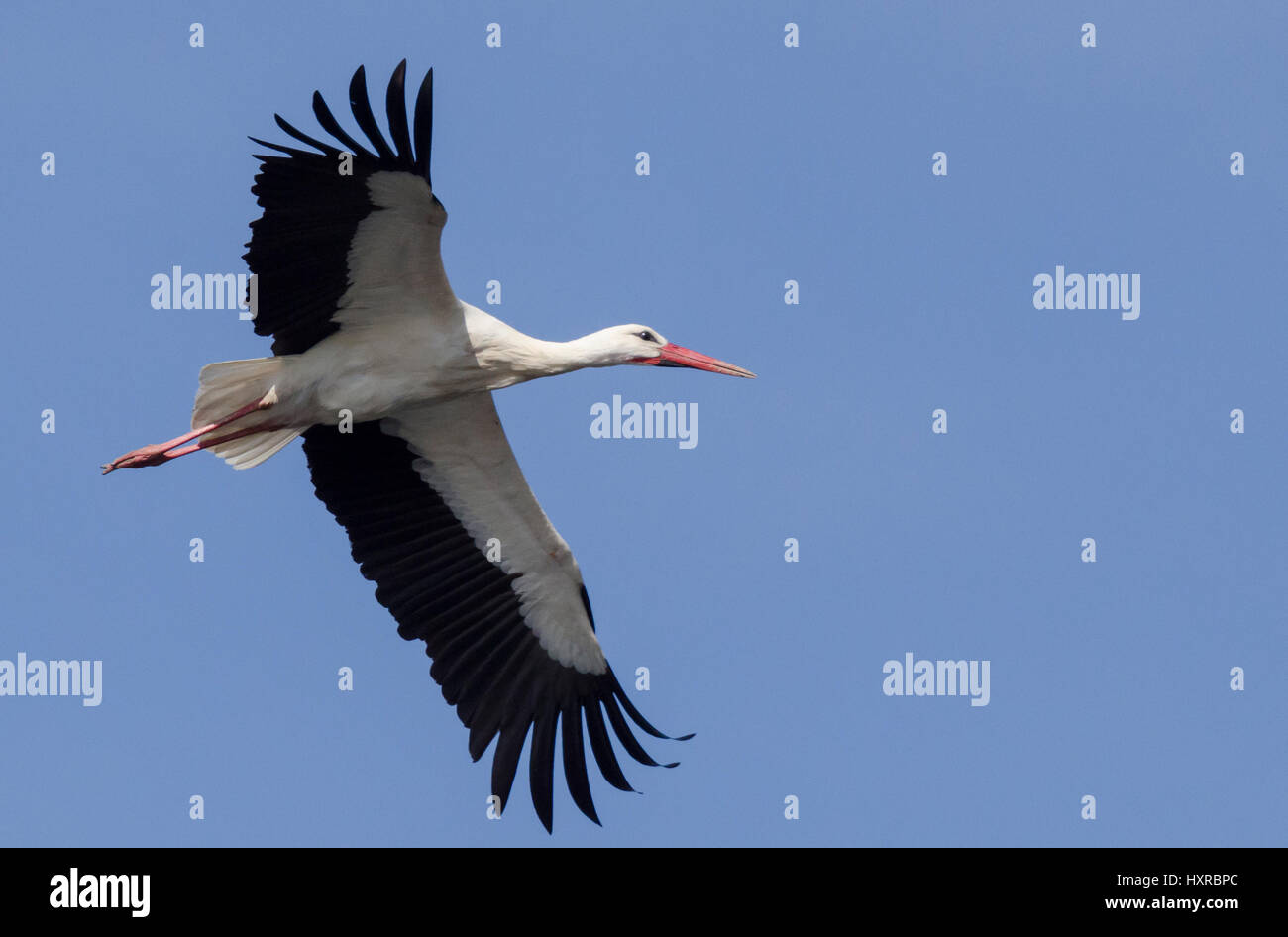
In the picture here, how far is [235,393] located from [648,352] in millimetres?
2601

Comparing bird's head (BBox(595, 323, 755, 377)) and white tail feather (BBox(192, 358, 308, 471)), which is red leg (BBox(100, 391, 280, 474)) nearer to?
white tail feather (BBox(192, 358, 308, 471))

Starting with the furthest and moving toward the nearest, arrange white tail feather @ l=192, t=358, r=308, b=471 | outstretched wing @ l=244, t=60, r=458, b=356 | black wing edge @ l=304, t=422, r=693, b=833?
black wing edge @ l=304, t=422, r=693, b=833, white tail feather @ l=192, t=358, r=308, b=471, outstretched wing @ l=244, t=60, r=458, b=356

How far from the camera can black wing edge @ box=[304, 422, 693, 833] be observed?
1423 centimetres

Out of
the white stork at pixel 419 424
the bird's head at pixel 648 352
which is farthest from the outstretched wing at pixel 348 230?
the bird's head at pixel 648 352

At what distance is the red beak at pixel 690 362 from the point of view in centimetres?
1420

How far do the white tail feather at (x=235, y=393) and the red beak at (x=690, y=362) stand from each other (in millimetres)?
2368

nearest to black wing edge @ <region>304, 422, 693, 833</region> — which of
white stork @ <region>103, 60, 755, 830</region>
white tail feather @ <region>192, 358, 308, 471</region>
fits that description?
white stork @ <region>103, 60, 755, 830</region>

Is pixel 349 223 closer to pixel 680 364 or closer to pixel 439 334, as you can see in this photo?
pixel 439 334

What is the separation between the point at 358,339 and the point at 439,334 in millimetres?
513

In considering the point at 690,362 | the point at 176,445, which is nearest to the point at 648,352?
the point at 690,362

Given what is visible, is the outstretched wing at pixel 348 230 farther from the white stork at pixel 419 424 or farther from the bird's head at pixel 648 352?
the bird's head at pixel 648 352

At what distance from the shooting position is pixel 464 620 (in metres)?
14.5

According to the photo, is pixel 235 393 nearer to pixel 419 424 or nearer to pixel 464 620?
pixel 419 424
